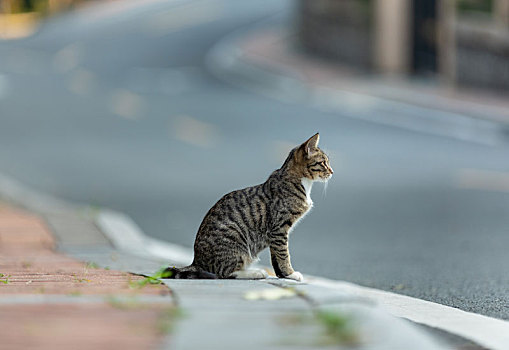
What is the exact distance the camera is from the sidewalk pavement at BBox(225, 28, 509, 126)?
22.0 metres

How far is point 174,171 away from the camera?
17469 millimetres

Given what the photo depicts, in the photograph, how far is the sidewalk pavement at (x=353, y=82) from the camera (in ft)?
72.0

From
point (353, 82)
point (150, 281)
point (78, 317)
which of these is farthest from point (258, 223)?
point (353, 82)

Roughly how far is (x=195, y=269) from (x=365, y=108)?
16955 millimetres

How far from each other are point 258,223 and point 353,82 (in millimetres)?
20257

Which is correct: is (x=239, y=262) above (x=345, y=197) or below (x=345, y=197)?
above

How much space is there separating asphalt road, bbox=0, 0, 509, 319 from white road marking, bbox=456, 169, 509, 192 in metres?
0.04

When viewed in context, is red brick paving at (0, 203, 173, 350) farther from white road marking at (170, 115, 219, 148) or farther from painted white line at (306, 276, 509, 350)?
white road marking at (170, 115, 219, 148)

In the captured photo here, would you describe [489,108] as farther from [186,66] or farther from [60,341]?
[60,341]

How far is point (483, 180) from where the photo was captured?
1527 centimetres

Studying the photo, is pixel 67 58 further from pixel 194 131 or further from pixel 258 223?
pixel 258 223

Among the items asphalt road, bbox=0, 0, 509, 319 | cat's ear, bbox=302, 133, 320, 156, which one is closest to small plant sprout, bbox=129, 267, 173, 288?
cat's ear, bbox=302, 133, 320, 156

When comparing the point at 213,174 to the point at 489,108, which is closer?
the point at 213,174

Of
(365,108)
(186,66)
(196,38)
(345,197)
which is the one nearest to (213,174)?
(345,197)
